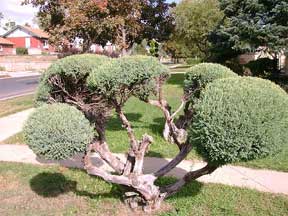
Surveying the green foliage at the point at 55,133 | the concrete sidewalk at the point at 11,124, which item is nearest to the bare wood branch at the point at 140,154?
the green foliage at the point at 55,133

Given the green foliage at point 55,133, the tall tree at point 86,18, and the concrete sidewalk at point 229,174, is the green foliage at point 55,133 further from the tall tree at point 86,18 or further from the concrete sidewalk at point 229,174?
the tall tree at point 86,18

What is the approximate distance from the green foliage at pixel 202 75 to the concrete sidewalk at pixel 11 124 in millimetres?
4029

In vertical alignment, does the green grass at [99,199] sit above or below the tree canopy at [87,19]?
below

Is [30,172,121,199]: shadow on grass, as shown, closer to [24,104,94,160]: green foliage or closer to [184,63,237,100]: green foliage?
[24,104,94,160]: green foliage

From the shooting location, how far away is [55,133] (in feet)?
12.2

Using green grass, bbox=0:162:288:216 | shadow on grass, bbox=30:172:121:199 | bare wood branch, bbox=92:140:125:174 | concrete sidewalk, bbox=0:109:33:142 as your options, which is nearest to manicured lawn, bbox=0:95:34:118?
concrete sidewalk, bbox=0:109:33:142

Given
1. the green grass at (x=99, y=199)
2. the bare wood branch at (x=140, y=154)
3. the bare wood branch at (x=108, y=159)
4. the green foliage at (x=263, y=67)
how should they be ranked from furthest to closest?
the green foliage at (x=263, y=67), the bare wood branch at (x=108, y=159), the green grass at (x=99, y=199), the bare wood branch at (x=140, y=154)

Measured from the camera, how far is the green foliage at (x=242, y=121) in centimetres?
321

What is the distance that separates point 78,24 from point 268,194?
12.0 metres

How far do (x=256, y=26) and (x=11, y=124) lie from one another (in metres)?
9.83

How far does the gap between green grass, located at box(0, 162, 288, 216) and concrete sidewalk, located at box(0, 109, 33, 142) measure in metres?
2.83

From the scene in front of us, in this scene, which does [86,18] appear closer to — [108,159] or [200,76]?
[200,76]

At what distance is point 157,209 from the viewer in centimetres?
465

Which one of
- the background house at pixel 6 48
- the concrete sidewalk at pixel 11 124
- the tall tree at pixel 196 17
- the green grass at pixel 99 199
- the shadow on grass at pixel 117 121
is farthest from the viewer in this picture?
the background house at pixel 6 48
